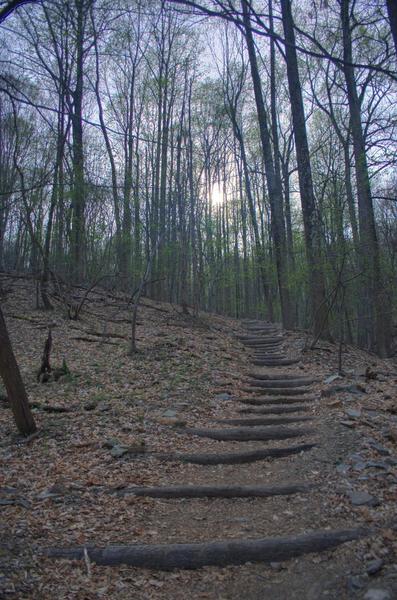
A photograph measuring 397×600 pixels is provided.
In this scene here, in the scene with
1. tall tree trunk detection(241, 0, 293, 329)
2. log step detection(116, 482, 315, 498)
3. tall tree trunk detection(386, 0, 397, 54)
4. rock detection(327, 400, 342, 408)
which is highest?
tall tree trunk detection(241, 0, 293, 329)

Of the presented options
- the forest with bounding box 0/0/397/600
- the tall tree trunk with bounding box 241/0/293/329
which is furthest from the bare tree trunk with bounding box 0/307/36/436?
the tall tree trunk with bounding box 241/0/293/329

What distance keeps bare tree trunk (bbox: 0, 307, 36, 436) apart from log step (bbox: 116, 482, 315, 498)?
1730 millimetres

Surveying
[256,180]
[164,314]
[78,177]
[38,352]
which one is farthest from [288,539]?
[256,180]

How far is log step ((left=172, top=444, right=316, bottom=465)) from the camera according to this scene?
17.0 ft

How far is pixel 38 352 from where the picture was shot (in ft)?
31.4

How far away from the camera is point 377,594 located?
2.74m

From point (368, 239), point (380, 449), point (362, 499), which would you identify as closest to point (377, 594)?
point (362, 499)

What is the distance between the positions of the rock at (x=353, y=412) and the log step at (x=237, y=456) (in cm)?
90

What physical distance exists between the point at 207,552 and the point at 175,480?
1.39 metres

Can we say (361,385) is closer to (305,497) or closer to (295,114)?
(305,497)

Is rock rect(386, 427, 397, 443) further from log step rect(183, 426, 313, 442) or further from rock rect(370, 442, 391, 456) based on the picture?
log step rect(183, 426, 313, 442)

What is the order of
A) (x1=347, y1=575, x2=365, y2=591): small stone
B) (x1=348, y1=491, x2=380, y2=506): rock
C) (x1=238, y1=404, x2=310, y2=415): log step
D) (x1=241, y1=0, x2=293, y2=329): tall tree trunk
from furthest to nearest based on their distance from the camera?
1. (x1=241, y1=0, x2=293, y2=329): tall tree trunk
2. (x1=238, y1=404, x2=310, y2=415): log step
3. (x1=348, y1=491, x2=380, y2=506): rock
4. (x1=347, y1=575, x2=365, y2=591): small stone

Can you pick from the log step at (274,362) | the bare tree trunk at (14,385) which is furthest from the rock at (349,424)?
the log step at (274,362)

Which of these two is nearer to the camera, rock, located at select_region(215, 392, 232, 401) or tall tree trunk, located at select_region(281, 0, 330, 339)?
rock, located at select_region(215, 392, 232, 401)
